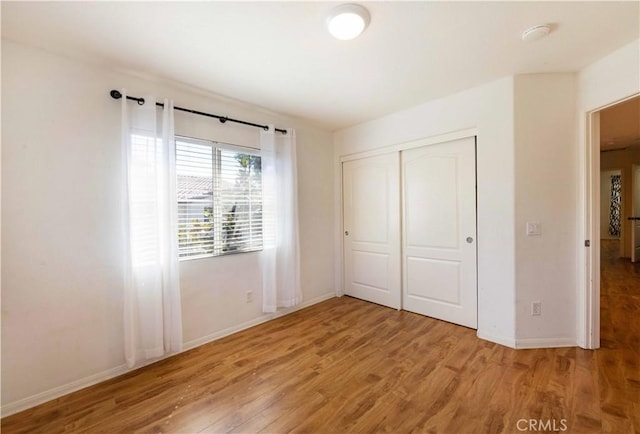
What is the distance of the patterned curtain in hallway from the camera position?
7.14 meters

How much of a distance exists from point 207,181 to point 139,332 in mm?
1454

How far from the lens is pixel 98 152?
212cm

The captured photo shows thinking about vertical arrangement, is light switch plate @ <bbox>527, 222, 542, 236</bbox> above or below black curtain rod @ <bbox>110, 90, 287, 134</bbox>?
below

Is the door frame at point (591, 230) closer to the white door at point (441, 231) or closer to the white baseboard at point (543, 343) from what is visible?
the white baseboard at point (543, 343)

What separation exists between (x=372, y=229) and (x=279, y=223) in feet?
4.35

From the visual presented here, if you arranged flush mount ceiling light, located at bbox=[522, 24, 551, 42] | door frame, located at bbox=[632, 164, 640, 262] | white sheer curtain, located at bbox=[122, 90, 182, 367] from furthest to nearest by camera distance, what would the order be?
1. door frame, located at bbox=[632, 164, 640, 262]
2. white sheer curtain, located at bbox=[122, 90, 182, 367]
3. flush mount ceiling light, located at bbox=[522, 24, 551, 42]

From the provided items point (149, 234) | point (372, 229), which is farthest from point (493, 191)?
point (149, 234)

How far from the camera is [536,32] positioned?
1806 millimetres

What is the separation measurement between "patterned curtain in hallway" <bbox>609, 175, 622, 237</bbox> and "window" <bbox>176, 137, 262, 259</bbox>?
30.7 feet

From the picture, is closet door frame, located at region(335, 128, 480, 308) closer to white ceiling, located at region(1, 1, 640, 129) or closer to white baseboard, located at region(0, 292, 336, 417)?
white ceiling, located at region(1, 1, 640, 129)

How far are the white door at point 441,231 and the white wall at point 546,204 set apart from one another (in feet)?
1.44
